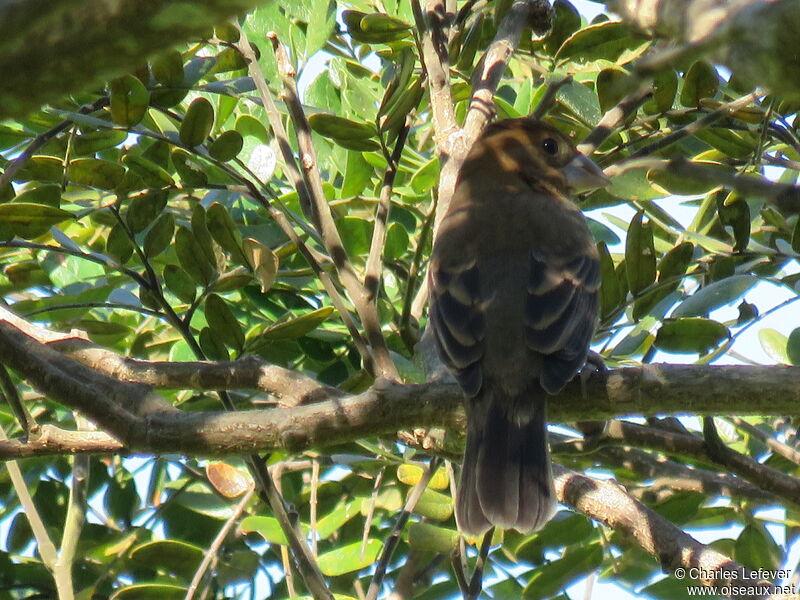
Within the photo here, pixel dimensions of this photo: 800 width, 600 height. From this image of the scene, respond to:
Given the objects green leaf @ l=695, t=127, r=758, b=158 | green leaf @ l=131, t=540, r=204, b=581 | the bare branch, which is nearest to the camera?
the bare branch

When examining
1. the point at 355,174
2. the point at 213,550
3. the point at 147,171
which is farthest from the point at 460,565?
the point at 147,171

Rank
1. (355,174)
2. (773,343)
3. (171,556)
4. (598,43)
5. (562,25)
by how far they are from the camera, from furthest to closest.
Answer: (773,343), (355,174), (562,25), (171,556), (598,43)

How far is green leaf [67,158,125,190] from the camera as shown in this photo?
3.25m

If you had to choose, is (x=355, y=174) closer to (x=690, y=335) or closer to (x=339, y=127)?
(x=339, y=127)

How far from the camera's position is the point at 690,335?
3.19 metres

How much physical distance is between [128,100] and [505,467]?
1700 mm

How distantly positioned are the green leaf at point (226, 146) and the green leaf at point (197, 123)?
1.9 inches

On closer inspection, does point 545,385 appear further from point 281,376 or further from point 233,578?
point 233,578

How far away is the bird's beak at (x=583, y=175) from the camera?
12.5 ft

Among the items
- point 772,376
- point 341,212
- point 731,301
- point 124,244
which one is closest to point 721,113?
point 731,301

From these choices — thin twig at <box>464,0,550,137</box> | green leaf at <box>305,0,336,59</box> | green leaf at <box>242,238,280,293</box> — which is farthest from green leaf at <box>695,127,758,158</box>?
green leaf at <box>242,238,280,293</box>

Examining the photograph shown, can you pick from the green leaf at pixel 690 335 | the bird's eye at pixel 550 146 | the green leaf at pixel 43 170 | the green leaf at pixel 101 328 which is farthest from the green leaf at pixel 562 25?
the green leaf at pixel 101 328

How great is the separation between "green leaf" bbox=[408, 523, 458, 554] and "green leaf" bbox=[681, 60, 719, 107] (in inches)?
64.2

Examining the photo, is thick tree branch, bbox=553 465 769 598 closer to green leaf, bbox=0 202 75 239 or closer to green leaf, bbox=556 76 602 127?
green leaf, bbox=556 76 602 127
